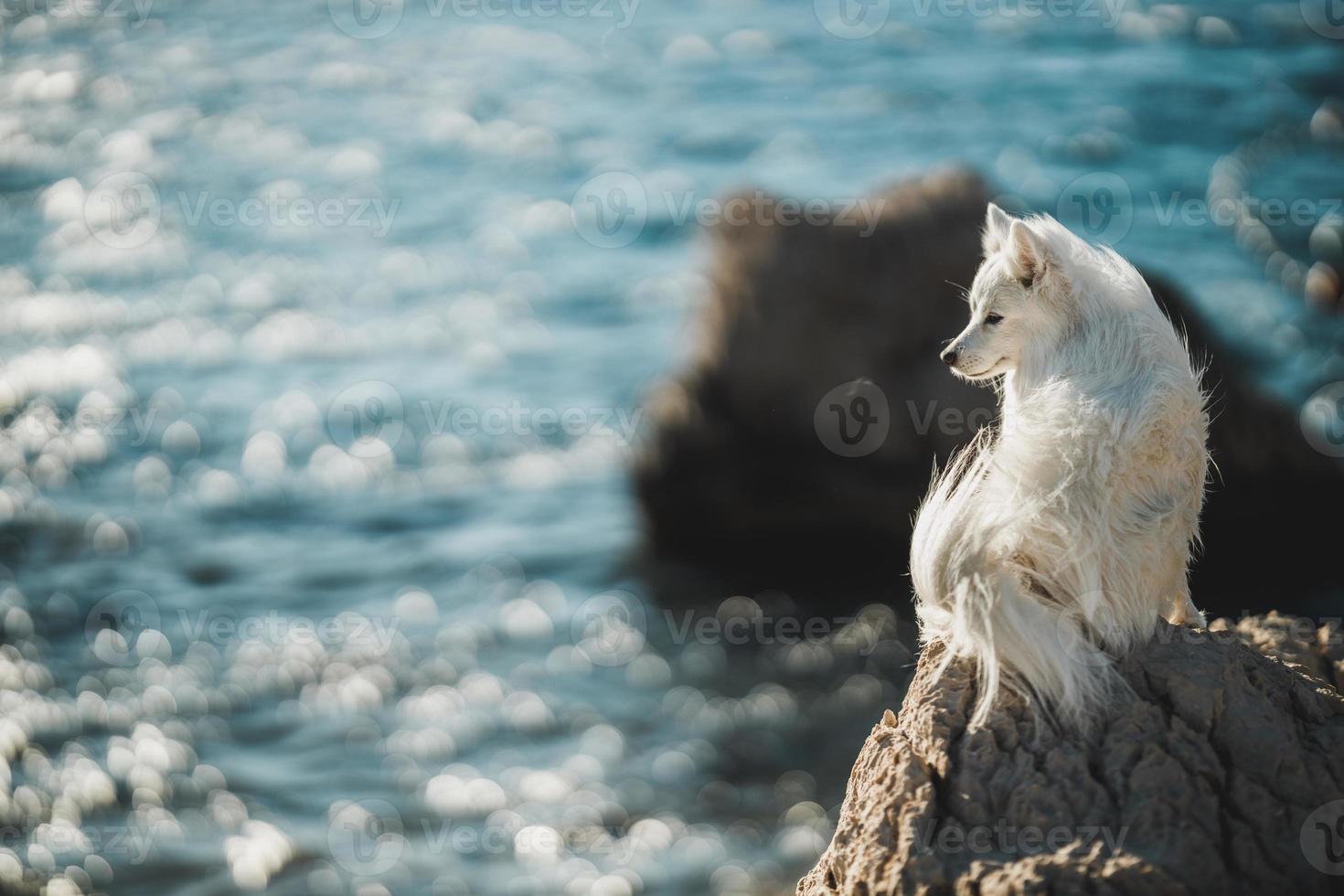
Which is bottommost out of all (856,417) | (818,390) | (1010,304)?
(856,417)

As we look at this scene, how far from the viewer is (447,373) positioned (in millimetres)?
17859

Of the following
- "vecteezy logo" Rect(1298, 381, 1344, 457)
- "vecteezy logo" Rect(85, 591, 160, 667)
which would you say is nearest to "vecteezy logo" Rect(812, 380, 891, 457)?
"vecteezy logo" Rect(1298, 381, 1344, 457)

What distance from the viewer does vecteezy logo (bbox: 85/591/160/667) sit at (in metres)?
13.0

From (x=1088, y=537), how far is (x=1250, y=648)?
2.90ft

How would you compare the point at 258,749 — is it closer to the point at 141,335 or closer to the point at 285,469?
the point at 285,469

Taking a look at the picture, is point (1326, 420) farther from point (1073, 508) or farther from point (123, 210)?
point (123, 210)

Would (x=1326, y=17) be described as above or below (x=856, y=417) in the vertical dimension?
above

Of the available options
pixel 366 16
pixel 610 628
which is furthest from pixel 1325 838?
pixel 366 16

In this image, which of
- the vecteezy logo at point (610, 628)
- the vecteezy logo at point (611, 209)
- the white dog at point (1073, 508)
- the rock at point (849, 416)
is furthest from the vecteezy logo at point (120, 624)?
the white dog at point (1073, 508)

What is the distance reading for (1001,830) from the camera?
430 cm

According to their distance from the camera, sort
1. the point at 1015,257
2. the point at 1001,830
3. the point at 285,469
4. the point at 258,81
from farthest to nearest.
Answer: the point at 258,81, the point at 285,469, the point at 1015,257, the point at 1001,830

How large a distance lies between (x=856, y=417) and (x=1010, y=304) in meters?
7.01

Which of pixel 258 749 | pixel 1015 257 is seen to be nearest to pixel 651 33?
pixel 258 749

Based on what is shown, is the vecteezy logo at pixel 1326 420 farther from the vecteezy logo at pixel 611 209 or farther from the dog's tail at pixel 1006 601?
the vecteezy logo at pixel 611 209
